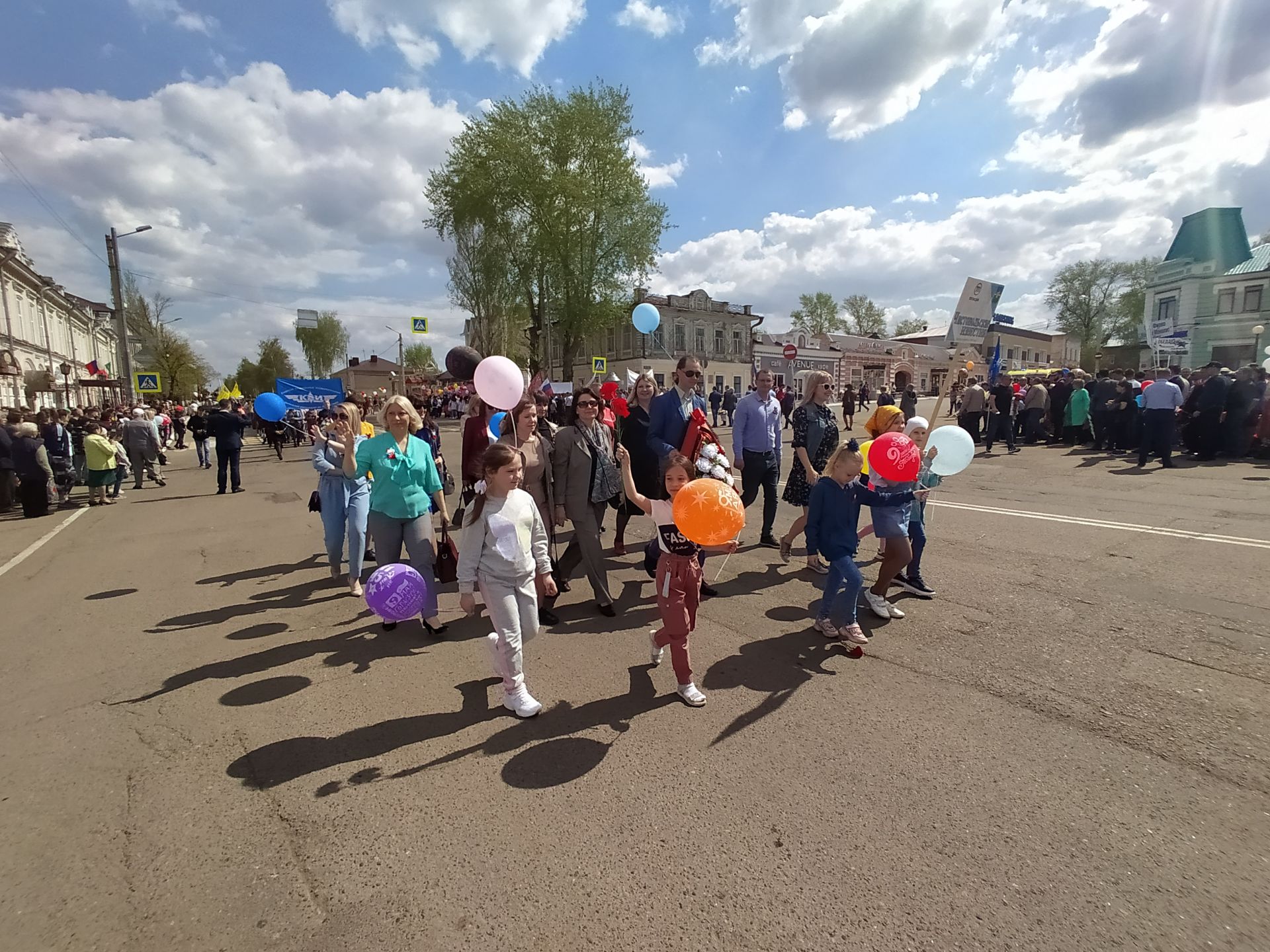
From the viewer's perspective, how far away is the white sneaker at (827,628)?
4.43 metres

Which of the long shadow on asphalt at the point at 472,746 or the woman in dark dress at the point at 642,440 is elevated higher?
the woman in dark dress at the point at 642,440

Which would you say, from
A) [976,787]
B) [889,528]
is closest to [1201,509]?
[889,528]

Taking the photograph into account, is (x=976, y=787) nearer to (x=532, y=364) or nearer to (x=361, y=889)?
(x=361, y=889)

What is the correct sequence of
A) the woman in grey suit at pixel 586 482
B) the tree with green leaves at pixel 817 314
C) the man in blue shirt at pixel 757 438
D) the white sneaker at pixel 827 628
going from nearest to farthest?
the white sneaker at pixel 827 628 < the woman in grey suit at pixel 586 482 < the man in blue shirt at pixel 757 438 < the tree with green leaves at pixel 817 314

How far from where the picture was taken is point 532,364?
39.0 meters

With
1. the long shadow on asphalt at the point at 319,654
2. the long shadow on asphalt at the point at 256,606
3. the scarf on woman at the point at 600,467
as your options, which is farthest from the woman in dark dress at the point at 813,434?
the long shadow on asphalt at the point at 256,606

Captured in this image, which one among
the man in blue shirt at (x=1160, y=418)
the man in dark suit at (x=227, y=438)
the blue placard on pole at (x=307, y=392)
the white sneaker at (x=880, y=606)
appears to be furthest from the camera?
the blue placard on pole at (x=307, y=392)

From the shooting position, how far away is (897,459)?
448cm

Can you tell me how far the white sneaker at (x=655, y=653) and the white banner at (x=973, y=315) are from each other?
4.47 m

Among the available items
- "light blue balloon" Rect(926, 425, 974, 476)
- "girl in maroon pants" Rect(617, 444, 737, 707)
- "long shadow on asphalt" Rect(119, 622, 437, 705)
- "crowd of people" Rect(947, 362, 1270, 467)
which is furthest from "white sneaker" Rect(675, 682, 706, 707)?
"crowd of people" Rect(947, 362, 1270, 467)

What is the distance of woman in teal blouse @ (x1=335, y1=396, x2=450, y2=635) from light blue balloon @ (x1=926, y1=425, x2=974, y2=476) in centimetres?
429

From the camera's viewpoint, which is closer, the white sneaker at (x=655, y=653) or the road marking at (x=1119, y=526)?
the white sneaker at (x=655, y=653)

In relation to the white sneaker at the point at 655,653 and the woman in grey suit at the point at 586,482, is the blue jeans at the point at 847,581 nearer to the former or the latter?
the white sneaker at the point at 655,653

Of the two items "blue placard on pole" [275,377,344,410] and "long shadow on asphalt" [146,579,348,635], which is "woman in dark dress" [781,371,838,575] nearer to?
"long shadow on asphalt" [146,579,348,635]
